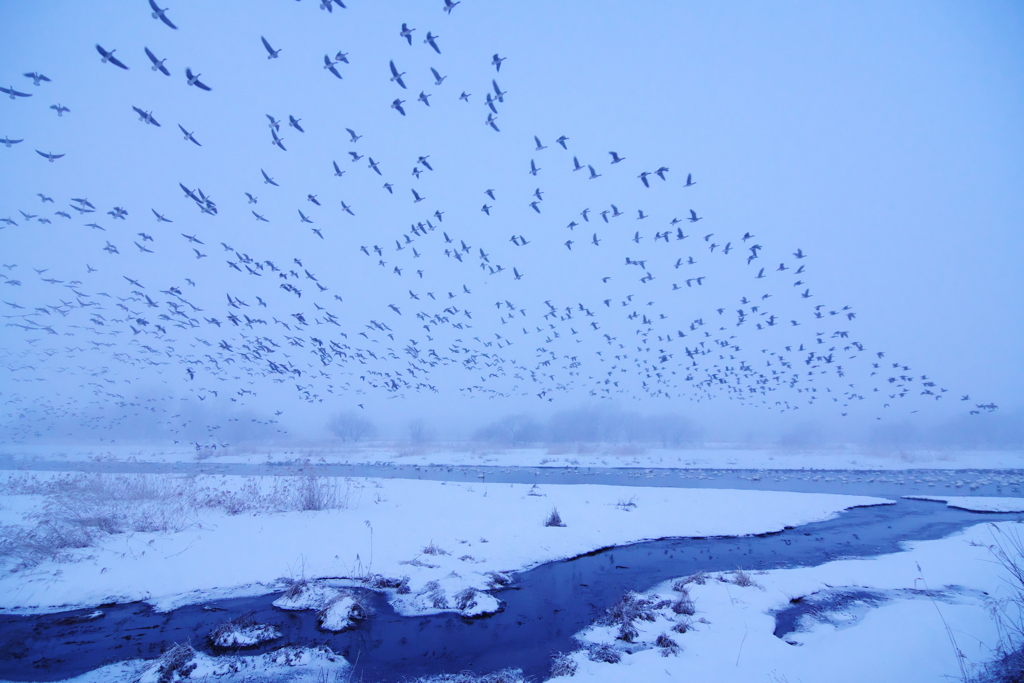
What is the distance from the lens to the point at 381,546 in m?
13.6

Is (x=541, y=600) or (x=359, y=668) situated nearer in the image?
(x=359, y=668)

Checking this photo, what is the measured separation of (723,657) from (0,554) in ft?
56.9

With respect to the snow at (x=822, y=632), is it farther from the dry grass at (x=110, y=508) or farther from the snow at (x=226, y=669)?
the dry grass at (x=110, y=508)

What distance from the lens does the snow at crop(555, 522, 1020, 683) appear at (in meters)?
6.35

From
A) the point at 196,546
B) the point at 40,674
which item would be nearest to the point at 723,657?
the point at 40,674

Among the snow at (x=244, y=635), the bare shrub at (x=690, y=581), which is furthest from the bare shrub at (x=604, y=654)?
the snow at (x=244, y=635)

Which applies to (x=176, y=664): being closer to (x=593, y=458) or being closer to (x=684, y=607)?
(x=684, y=607)

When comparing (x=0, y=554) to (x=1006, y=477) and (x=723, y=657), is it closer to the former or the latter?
(x=723, y=657)

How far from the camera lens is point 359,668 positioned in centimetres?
736

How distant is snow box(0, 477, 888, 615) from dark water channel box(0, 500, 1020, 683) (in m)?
0.60

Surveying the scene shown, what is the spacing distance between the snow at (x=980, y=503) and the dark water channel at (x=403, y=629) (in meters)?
16.9

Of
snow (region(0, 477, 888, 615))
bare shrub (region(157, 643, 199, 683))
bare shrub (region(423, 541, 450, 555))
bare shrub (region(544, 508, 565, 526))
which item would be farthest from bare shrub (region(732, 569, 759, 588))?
bare shrub (region(157, 643, 199, 683))

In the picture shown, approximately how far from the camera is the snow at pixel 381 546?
1021 centimetres

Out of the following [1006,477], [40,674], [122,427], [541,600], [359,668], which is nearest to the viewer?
[40,674]
